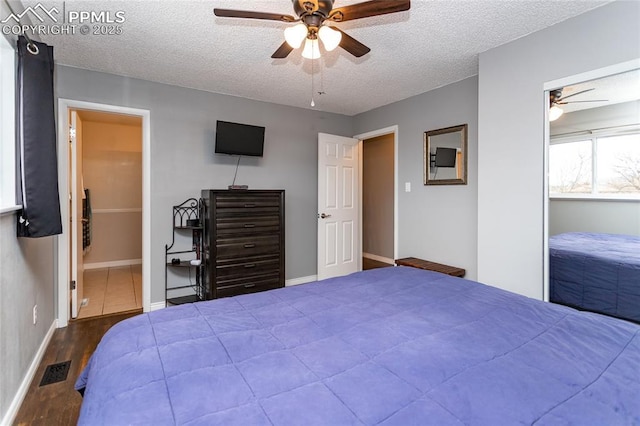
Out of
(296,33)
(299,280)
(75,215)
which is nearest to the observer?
(296,33)

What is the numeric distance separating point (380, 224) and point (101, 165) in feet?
16.5

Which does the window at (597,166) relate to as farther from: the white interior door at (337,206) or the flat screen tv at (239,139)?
the flat screen tv at (239,139)

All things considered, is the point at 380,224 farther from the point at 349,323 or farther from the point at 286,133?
the point at 349,323

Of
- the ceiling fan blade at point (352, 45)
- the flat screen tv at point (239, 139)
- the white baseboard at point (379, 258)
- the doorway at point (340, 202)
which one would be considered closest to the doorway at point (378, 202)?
the white baseboard at point (379, 258)

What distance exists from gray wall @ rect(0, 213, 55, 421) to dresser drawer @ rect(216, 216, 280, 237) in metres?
1.43

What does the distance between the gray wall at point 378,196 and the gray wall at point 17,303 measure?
4.58 meters

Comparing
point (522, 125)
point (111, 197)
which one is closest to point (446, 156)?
point (522, 125)

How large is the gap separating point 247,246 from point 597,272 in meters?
3.00

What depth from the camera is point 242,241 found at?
339 centimetres

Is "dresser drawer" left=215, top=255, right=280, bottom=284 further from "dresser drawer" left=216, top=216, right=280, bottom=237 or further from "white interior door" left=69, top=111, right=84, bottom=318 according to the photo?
"white interior door" left=69, top=111, right=84, bottom=318

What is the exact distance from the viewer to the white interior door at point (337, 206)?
A: 4.31 meters

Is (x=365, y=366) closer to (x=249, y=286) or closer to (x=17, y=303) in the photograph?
(x=17, y=303)

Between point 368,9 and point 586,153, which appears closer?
point 368,9

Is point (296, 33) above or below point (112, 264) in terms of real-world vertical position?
above
